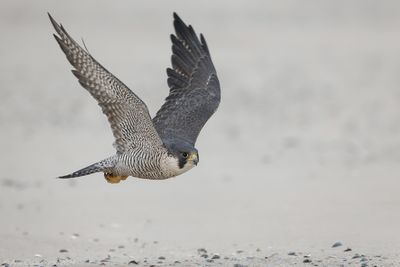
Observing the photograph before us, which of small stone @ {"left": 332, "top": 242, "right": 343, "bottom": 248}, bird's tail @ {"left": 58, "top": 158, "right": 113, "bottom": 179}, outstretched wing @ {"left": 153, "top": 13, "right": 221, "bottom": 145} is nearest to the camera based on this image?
bird's tail @ {"left": 58, "top": 158, "right": 113, "bottom": 179}

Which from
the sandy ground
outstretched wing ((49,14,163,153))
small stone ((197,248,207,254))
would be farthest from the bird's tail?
small stone ((197,248,207,254))

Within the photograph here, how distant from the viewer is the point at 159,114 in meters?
10.9

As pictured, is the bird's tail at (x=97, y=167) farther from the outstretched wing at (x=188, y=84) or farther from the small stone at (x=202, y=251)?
the small stone at (x=202, y=251)

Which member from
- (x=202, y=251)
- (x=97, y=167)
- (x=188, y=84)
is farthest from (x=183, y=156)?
(x=188, y=84)

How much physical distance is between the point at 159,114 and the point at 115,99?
5.19 ft

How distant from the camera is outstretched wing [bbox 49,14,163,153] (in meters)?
9.09

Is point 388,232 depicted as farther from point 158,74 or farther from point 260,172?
point 158,74

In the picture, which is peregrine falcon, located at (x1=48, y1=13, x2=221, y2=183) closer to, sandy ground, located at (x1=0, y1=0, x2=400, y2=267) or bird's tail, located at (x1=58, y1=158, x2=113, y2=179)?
bird's tail, located at (x1=58, y1=158, x2=113, y2=179)

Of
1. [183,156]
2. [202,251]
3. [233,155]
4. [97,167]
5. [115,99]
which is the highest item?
[233,155]

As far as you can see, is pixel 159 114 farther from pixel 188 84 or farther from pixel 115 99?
pixel 115 99

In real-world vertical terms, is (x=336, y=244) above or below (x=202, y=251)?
above

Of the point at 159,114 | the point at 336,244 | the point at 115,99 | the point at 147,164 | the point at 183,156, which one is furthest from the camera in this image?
the point at 159,114

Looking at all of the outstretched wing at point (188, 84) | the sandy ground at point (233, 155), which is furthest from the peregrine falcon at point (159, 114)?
the sandy ground at point (233, 155)

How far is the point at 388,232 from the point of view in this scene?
1082cm
